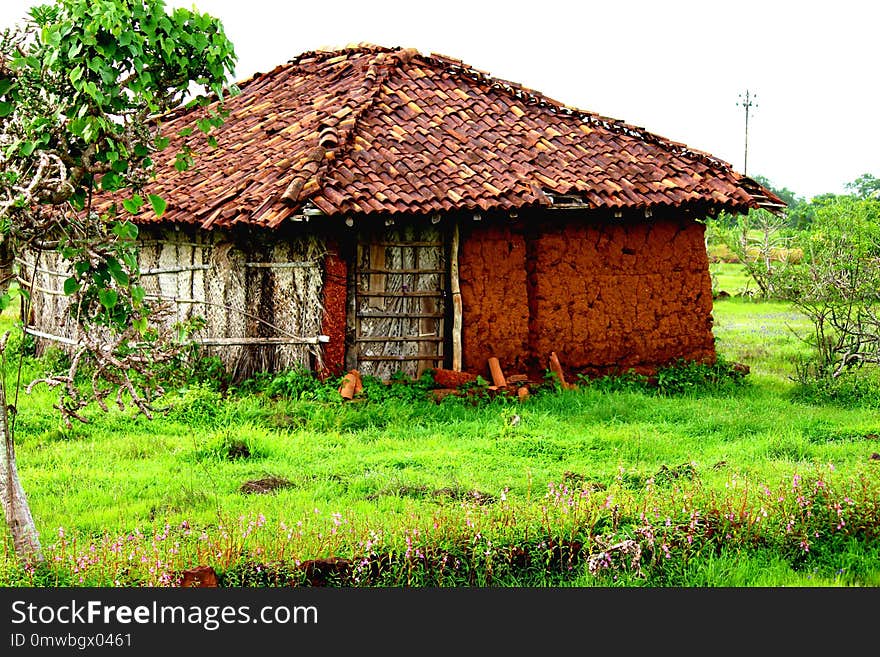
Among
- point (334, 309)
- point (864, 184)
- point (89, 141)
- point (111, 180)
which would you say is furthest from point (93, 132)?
point (864, 184)

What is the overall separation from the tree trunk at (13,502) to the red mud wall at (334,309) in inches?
227

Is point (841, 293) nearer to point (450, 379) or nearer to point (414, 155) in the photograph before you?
point (450, 379)

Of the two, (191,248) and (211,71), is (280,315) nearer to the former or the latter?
(191,248)

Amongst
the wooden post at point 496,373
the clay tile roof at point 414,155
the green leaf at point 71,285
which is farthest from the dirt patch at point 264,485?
the wooden post at point 496,373

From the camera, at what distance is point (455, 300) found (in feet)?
38.9

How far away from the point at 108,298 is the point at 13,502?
1.43m

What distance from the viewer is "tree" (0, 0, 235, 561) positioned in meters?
5.23

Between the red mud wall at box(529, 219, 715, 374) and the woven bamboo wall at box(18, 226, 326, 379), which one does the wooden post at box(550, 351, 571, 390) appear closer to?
the red mud wall at box(529, 219, 715, 374)

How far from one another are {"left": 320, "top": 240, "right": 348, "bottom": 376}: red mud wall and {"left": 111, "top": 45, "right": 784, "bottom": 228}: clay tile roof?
71 centimetres

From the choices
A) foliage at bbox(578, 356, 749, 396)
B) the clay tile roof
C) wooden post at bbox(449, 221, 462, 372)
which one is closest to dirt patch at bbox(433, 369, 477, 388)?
wooden post at bbox(449, 221, 462, 372)

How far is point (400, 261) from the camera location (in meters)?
12.0

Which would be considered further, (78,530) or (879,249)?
(879,249)

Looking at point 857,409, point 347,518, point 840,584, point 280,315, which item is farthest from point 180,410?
point 857,409

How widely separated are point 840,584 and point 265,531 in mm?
3471
